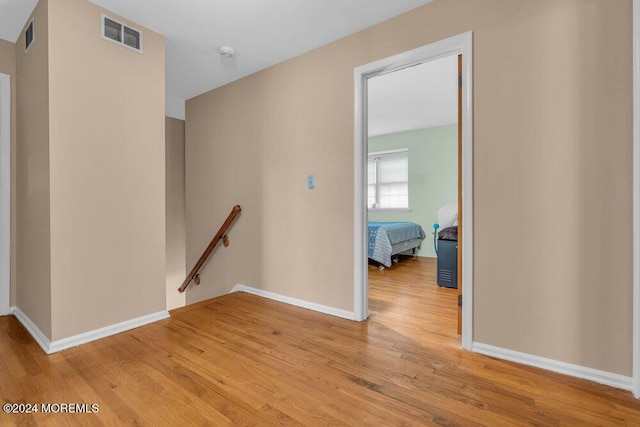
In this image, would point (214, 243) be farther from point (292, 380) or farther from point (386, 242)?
point (386, 242)

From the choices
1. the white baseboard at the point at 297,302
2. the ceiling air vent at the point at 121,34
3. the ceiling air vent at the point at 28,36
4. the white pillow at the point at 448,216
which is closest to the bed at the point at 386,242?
the white pillow at the point at 448,216

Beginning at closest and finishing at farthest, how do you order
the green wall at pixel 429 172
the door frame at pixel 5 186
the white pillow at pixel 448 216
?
the door frame at pixel 5 186 < the white pillow at pixel 448 216 < the green wall at pixel 429 172

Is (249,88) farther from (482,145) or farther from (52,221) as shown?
(482,145)

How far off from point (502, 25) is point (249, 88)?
2321 millimetres

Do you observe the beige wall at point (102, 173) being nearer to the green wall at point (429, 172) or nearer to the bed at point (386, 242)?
the bed at point (386, 242)

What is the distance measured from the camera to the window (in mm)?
6137

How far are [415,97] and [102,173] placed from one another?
3633 mm

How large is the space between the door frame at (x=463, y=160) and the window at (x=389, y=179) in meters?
3.63

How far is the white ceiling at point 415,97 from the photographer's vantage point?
326cm

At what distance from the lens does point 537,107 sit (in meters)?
1.72

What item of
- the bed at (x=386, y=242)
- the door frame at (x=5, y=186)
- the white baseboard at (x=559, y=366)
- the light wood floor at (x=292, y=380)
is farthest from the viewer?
the bed at (x=386, y=242)

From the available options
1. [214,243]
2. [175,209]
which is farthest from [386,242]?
[175,209]

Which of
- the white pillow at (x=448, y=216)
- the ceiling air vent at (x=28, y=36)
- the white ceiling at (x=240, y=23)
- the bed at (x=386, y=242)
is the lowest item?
the bed at (x=386, y=242)

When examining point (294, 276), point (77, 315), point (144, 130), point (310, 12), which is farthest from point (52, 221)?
point (310, 12)
